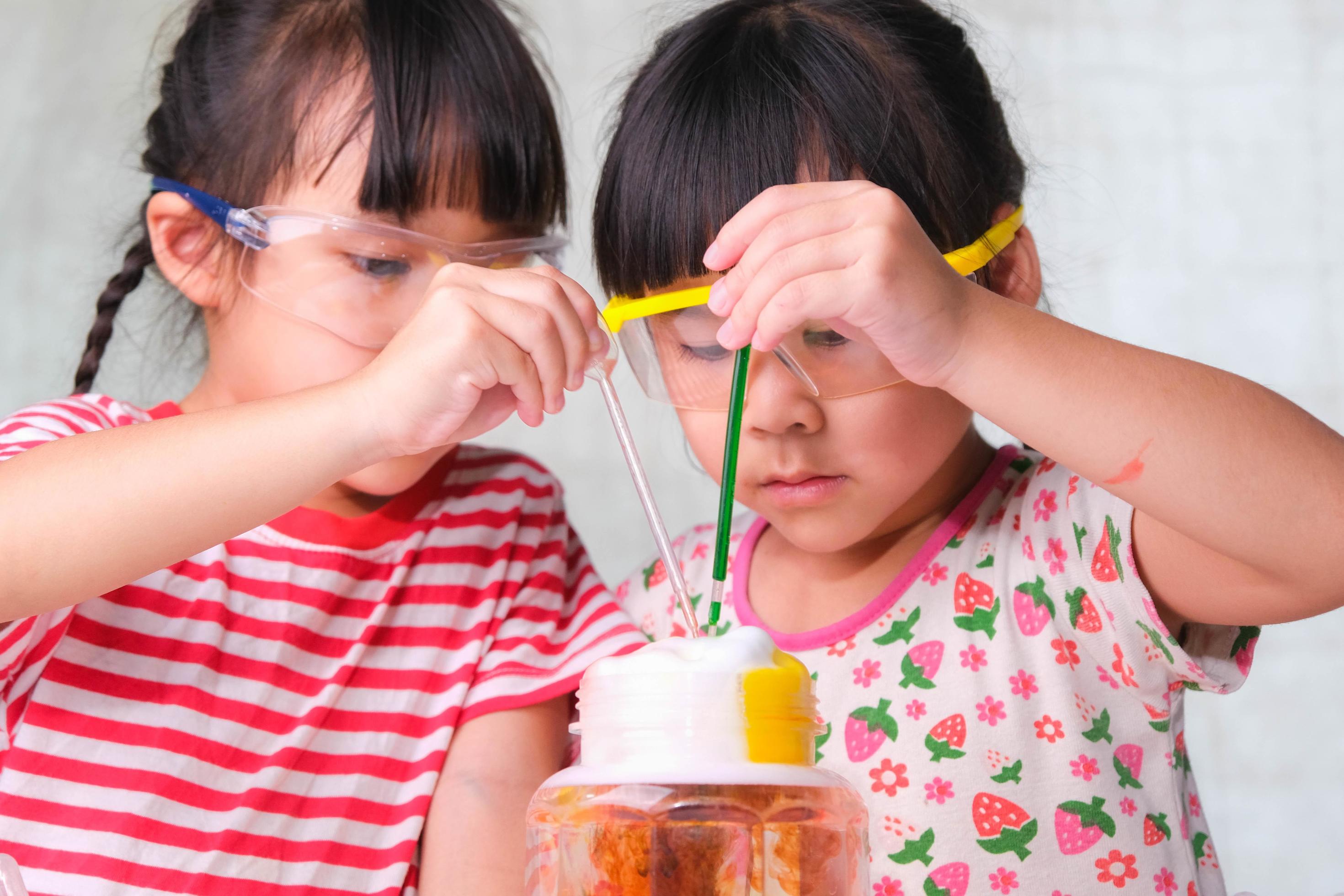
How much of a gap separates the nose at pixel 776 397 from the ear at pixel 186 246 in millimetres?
500

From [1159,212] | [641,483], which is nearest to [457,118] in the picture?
[641,483]

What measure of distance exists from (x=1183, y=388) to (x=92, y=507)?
665mm

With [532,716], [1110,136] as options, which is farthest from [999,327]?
[1110,136]

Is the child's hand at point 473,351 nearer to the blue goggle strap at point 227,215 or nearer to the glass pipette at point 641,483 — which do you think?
the glass pipette at point 641,483

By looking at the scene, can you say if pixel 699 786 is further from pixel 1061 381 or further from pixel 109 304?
pixel 109 304

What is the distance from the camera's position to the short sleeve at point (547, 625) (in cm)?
109

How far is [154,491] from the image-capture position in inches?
32.7

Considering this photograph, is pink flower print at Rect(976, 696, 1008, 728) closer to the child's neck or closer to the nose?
the child's neck

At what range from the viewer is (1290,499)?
0.76 meters

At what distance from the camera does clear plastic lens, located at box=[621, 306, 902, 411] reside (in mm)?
930

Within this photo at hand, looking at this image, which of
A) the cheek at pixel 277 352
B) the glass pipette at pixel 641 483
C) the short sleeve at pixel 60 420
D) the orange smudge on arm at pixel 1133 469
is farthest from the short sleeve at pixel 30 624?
the orange smudge on arm at pixel 1133 469

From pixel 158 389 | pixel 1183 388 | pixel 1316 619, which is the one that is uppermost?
pixel 158 389

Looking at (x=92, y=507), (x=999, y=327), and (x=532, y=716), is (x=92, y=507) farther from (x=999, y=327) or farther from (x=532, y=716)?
(x=999, y=327)

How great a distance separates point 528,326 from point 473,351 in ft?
0.12
